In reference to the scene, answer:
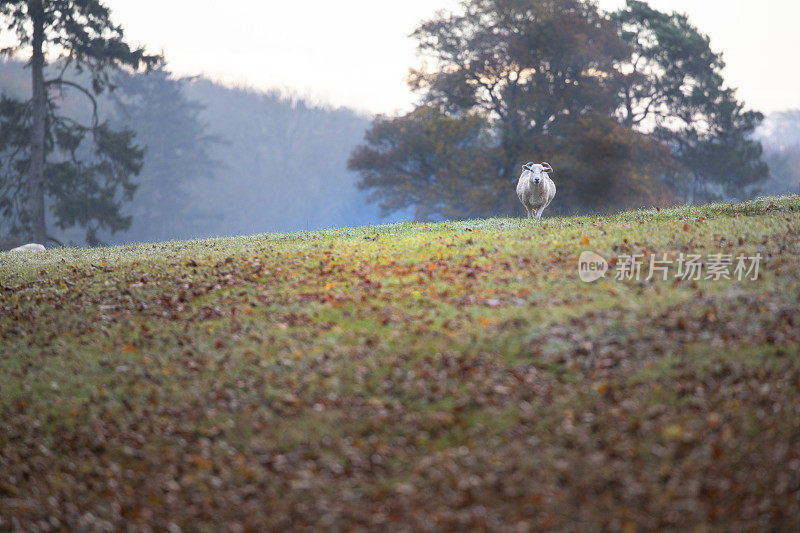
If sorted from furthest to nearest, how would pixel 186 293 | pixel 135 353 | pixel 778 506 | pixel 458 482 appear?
pixel 186 293 → pixel 135 353 → pixel 458 482 → pixel 778 506

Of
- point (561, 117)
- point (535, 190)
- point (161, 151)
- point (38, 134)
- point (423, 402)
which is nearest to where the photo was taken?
point (423, 402)

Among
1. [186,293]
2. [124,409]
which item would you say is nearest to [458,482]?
[124,409]

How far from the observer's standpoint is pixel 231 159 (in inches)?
2980

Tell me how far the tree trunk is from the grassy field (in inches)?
946

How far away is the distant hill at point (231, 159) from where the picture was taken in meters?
61.2

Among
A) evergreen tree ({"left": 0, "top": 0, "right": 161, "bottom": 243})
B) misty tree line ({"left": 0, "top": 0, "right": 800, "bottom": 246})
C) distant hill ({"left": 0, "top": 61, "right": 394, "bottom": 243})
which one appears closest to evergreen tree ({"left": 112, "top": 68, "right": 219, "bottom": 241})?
distant hill ({"left": 0, "top": 61, "right": 394, "bottom": 243})

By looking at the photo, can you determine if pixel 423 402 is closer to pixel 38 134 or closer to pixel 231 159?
pixel 38 134

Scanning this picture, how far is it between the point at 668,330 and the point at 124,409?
668 centimetres

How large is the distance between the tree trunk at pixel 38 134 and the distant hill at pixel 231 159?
1000 inches

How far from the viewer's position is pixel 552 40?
3722 cm

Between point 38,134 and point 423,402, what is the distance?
33.2 metres

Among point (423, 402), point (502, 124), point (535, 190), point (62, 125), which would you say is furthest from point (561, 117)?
point (423, 402)

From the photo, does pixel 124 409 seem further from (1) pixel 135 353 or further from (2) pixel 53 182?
(2) pixel 53 182

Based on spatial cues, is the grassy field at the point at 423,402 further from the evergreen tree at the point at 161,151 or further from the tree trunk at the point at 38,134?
the evergreen tree at the point at 161,151
